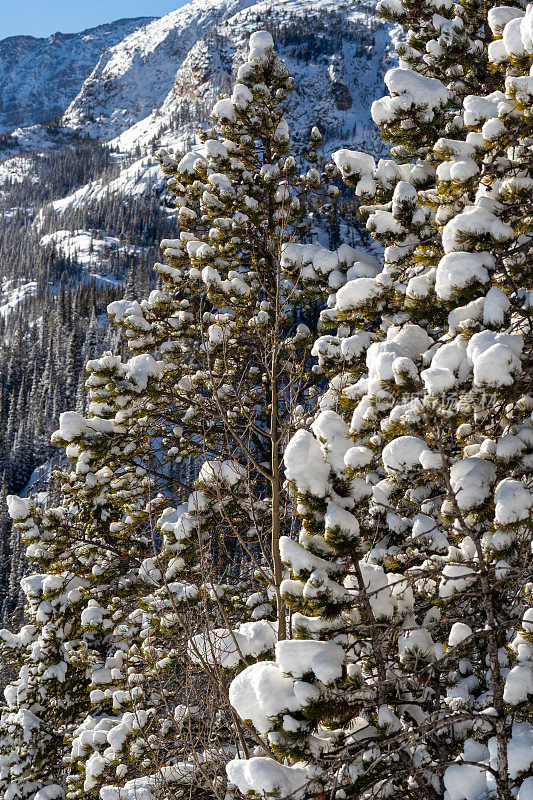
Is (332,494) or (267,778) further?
(332,494)

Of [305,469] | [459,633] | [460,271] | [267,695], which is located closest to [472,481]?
[305,469]

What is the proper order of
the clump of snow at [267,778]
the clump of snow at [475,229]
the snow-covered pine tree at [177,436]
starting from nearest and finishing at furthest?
the clump of snow at [267,778] → the clump of snow at [475,229] → the snow-covered pine tree at [177,436]

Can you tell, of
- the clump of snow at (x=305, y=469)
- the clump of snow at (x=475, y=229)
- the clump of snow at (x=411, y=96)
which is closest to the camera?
the clump of snow at (x=305, y=469)

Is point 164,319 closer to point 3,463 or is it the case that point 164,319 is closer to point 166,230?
point 3,463

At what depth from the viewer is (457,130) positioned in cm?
553

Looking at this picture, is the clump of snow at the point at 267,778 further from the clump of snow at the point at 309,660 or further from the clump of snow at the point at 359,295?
the clump of snow at the point at 359,295

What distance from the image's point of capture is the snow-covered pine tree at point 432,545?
315 cm

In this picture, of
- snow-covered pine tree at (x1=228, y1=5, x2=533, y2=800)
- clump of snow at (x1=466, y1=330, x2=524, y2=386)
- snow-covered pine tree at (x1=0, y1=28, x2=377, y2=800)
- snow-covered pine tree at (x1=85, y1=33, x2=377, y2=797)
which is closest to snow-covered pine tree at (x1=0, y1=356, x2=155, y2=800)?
snow-covered pine tree at (x1=0, y1=28, x2=377, y2=800)

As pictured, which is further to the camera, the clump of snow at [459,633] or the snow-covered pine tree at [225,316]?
the snow-covered pine tree at [225,316]

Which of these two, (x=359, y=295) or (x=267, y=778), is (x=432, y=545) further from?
(x=359, y=295)

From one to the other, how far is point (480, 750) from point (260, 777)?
4.96 feet

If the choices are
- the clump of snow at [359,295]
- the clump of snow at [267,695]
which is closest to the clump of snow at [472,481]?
the clump of snow at [267,695]

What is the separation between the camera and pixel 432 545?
4227 mm

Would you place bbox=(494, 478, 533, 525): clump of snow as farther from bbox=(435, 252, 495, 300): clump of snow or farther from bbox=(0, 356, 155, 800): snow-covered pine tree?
bbox=(0, 356, 155, 800): snow-covered pine tree
